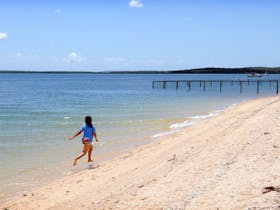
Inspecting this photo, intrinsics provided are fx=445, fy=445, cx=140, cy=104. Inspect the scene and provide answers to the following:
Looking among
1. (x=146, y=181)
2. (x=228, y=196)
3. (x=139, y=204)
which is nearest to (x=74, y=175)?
(x=146, y=181)

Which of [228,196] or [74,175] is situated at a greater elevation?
[228,196]

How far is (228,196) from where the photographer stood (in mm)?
6570

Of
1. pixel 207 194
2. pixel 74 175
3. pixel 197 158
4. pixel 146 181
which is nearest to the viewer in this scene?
pixel 207 194

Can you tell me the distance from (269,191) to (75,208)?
129 inches

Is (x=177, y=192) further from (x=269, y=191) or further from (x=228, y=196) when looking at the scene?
(x=269, y=191)

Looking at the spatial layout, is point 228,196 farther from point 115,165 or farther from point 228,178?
point 115,165

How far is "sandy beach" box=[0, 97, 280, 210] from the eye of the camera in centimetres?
666

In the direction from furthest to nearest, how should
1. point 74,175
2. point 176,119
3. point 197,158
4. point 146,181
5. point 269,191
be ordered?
point 176,119, point 74,175, point 197,158, point 146,181, point 269,191

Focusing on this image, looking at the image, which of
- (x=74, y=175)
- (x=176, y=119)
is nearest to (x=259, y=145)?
(x=74, y=175)

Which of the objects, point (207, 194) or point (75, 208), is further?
point (75, 208)

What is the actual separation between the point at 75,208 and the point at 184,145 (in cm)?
607

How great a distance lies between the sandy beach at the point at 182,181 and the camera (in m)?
6.66

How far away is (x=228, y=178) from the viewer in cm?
→ 759

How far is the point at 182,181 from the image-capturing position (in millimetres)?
7906
